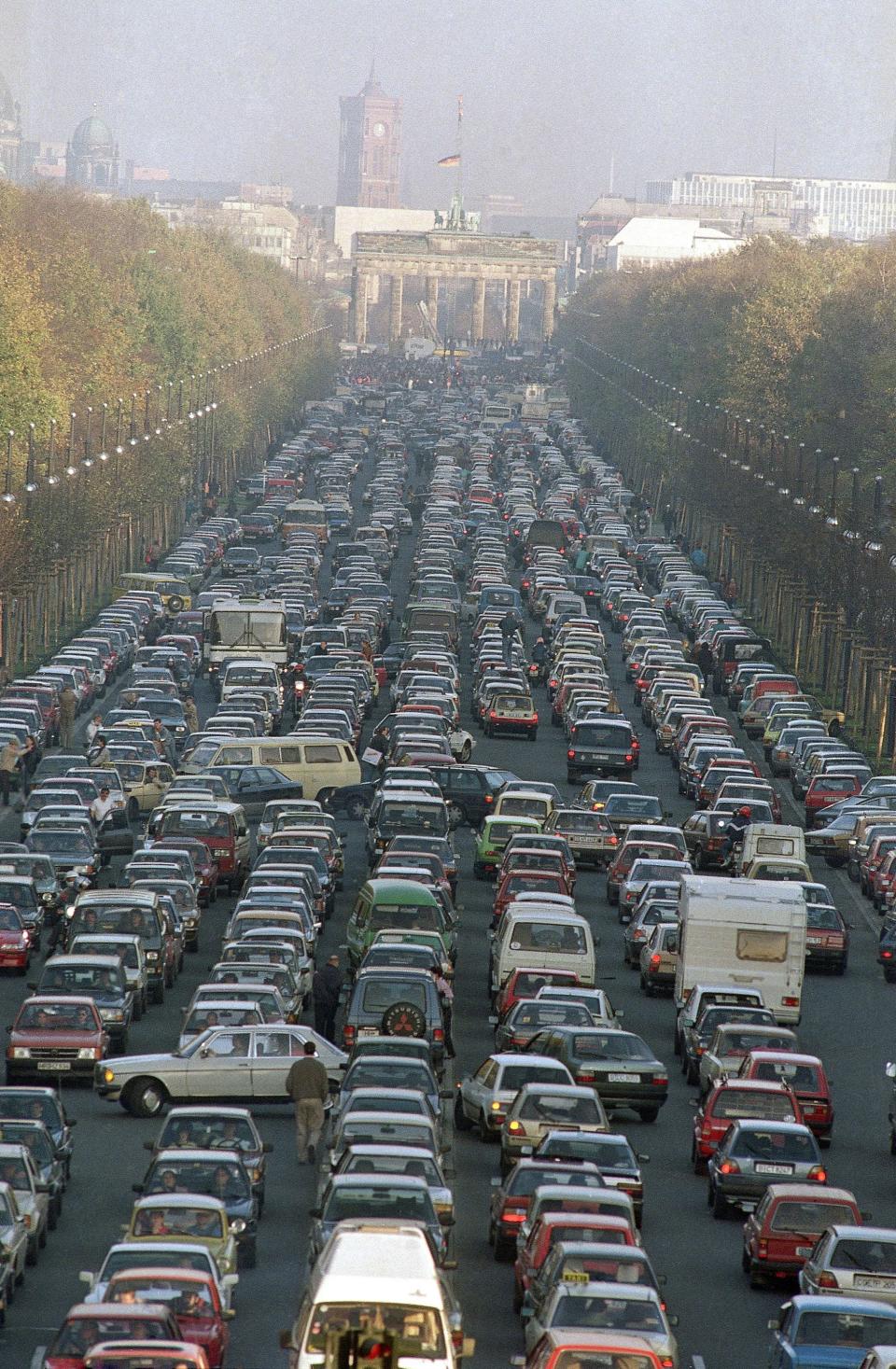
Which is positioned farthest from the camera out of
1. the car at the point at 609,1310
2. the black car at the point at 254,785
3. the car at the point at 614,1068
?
the black car at the point at 254,785

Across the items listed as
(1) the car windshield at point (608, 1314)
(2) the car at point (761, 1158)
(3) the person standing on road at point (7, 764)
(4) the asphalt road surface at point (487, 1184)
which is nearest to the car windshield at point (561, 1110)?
(4) the asphalt road surface at point (487, 1184)

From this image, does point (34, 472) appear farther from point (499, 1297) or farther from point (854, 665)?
point (499, 1297)

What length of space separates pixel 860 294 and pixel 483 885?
5652 centimetres

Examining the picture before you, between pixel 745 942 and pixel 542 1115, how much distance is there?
32.5ft

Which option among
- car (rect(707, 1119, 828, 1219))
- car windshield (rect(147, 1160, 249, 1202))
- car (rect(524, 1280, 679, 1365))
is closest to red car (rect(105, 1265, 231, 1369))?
car (rect(524, 1280, 679, 1365))

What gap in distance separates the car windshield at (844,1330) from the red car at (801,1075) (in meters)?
10.1

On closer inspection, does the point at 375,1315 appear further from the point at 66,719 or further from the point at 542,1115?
the point at 66,719

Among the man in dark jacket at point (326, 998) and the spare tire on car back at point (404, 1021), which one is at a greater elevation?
the spare tire on car back at point (404, 1021)

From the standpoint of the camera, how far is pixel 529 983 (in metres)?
36.7

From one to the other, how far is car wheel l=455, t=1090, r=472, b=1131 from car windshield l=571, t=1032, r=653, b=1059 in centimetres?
143

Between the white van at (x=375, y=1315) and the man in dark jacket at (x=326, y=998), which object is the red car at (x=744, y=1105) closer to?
the man in dark jacket at (x=326, y=998)

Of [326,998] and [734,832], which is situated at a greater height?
[326,998]

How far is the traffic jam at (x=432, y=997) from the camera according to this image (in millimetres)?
22484

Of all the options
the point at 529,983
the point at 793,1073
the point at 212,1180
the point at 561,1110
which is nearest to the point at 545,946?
the point at 529,983
